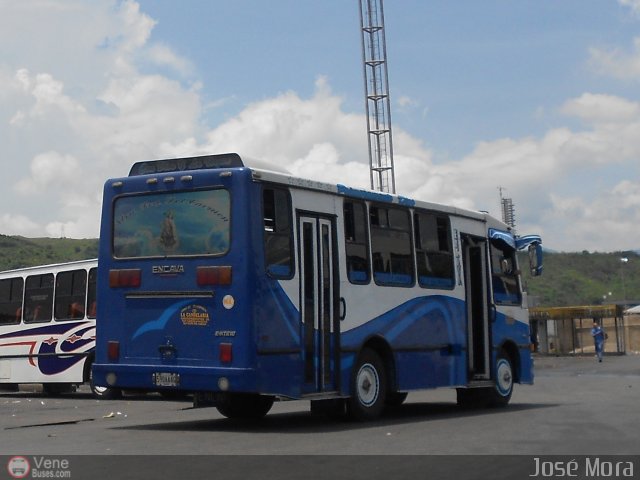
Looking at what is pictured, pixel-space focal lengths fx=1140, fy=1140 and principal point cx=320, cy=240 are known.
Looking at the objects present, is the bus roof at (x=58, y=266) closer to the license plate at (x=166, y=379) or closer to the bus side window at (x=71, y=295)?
the bus side window at (x=71, y=295)

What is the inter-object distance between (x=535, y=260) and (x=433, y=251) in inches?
117

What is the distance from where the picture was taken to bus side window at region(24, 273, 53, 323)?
2588 centimetres

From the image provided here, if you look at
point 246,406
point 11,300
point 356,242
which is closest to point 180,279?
point 356,242

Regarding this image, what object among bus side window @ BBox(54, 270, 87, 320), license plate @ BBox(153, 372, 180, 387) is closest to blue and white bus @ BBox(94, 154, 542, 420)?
license plate @ BBox(153, 372, 180, 387)

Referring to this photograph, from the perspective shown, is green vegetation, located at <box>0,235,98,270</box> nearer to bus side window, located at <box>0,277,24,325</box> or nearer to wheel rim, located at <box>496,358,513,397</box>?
bus side window, located at <box>0,277,24,325</box>

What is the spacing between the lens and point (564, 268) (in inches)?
6816

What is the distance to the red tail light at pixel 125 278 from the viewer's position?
565 inches

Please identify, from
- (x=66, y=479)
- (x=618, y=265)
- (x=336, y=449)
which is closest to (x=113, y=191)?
(x=336, y=449)

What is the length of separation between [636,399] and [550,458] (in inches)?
391

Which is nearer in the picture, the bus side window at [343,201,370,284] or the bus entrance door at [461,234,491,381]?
the bus side window at [343,201,370,284]

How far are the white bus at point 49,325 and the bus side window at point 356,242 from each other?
1053 centimetres

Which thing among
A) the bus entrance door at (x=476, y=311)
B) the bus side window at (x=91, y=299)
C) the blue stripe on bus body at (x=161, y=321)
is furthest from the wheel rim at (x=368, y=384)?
the bus side window at (x=91, y=299)

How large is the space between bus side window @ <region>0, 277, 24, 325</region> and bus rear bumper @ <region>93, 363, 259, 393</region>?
12.8m
